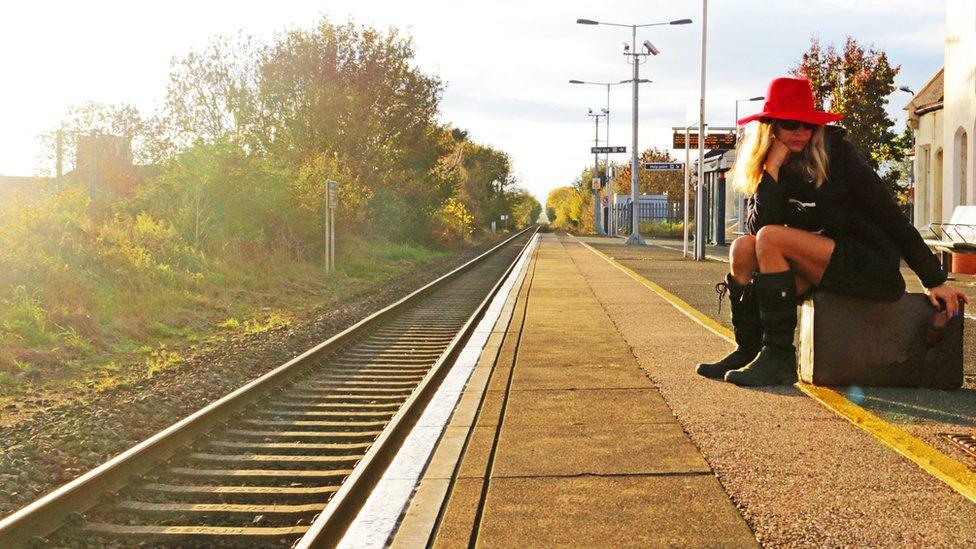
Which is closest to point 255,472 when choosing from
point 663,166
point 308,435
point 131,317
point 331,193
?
point 308,435

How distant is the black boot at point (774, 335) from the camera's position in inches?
225

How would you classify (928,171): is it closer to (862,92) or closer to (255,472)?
(862,92)

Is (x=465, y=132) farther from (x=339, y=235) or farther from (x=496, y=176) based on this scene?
(x=339, y=235)

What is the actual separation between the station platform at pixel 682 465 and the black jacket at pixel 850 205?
2.87 feet

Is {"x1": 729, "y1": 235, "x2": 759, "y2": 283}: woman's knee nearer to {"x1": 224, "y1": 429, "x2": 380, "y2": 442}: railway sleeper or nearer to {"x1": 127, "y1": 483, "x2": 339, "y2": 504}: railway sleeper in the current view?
{"x1": 224, "y1": 429, "x2": 380, "y2": 442}: railway sleeper

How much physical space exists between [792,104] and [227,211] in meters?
17.9

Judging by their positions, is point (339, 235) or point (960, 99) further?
point (339, 235)

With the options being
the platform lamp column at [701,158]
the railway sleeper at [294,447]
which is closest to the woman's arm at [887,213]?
the railway sleeper at [294,447]

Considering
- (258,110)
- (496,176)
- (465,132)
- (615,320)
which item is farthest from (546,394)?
(496,176)

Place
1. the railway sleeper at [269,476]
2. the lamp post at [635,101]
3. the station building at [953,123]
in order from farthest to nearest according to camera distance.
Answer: the lamp post at [635,101] → the station building at [953,123] → the railway sleeper at [269,476]

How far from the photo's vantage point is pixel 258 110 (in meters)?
33.2

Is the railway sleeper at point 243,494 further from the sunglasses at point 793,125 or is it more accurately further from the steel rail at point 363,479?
the sunglasses at point 793,125

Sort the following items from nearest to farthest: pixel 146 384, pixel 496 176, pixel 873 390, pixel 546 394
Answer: pixel 873 390, pixel 546 394, pixel 146 384, pixel 496 176

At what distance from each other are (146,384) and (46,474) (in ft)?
10.4
